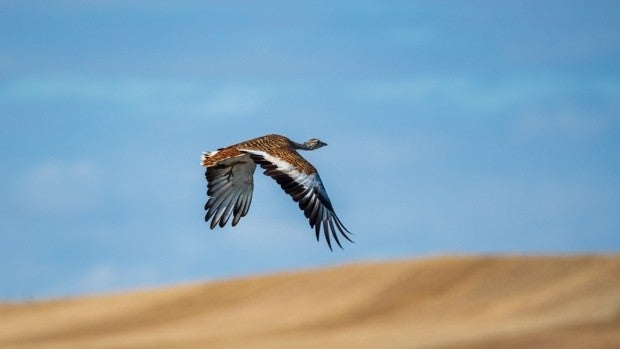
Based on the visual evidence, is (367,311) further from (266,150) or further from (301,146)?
(266,150)

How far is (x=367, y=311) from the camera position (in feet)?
99.0

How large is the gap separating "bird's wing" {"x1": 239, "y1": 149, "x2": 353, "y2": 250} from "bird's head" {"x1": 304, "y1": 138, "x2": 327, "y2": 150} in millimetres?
1777

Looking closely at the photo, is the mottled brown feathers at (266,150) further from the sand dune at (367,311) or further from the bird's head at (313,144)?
the sand dune at (367,311)

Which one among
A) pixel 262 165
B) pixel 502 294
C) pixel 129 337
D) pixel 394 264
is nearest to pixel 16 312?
pixel 129 337

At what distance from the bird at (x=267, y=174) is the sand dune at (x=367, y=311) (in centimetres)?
934

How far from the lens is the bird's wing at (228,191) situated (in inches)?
628

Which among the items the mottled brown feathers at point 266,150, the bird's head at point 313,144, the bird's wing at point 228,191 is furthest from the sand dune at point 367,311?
the mottled brown feathers at point 266,150

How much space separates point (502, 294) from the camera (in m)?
29.5

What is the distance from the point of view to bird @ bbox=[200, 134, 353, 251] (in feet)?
47.3

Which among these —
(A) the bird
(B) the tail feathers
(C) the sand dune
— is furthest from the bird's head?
(C) the sand dune

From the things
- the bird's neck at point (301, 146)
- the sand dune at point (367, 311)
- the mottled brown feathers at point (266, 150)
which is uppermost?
the sand dune at point (367, 311)

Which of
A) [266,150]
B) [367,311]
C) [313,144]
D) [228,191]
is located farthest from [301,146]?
[367,311]

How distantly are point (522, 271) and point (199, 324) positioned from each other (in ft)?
20.8

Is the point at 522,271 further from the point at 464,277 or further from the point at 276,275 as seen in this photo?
the point at 276,275
